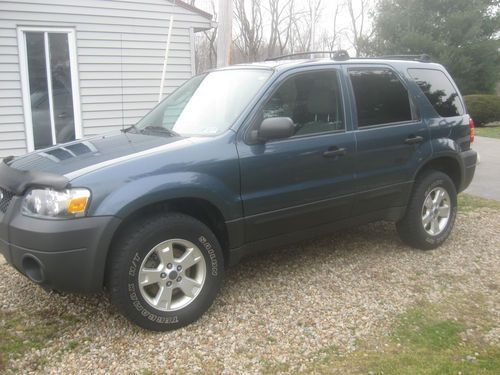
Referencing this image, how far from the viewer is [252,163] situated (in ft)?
11.7

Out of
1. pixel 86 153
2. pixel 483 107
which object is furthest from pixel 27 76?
pixel 483 107

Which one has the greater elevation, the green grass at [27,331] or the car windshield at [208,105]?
the car windshield at [208,105]

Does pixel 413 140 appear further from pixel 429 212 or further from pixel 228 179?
pixel 228 179

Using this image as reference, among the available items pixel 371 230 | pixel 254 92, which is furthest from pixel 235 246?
pixel 371 230

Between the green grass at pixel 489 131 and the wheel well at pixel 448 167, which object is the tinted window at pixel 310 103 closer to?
the wheel well at pixel 448 167

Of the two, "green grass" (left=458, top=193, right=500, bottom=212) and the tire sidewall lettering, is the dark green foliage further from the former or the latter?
the tire sidewall lettering

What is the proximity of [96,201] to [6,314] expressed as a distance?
1392 millimetres

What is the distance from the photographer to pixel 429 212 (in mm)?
4914

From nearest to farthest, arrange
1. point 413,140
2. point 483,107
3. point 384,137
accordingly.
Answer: point 384,137, point 413,140, point 483,107

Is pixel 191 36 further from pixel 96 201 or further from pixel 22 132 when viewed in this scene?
pixel 96 201

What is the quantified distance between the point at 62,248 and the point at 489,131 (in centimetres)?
1723

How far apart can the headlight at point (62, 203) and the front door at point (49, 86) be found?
604 cm

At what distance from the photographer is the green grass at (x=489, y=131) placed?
15.9 m

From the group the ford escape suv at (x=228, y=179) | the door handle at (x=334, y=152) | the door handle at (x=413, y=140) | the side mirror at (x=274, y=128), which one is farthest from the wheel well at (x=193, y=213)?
the door handle at (x=413, y=140)
